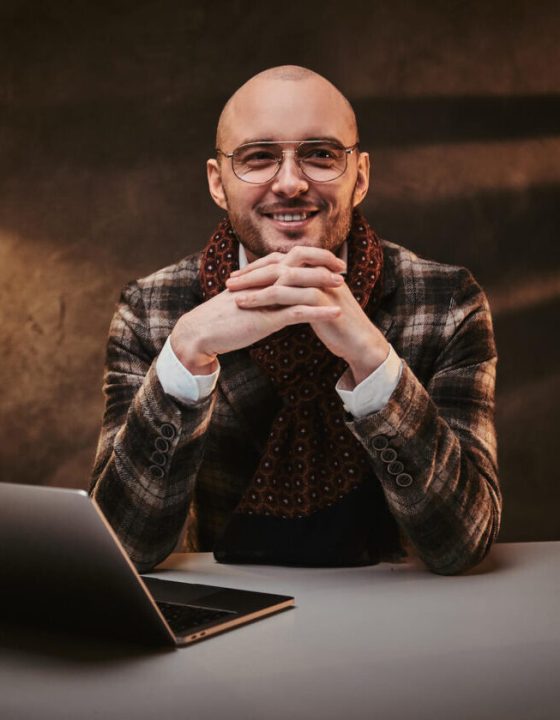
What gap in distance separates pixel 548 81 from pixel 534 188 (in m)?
0.36

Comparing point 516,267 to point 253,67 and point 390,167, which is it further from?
point 253,67

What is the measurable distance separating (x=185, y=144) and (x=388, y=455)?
2113mm

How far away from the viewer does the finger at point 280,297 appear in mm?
1537

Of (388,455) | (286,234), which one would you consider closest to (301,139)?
(286,234)

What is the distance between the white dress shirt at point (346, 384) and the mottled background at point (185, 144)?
1860mm

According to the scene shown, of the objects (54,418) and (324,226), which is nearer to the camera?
(324,226)

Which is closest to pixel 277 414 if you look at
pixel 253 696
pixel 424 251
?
pixel 253 696

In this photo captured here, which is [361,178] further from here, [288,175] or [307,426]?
[307,426]

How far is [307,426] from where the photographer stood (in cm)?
184

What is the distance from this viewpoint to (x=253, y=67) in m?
3.36

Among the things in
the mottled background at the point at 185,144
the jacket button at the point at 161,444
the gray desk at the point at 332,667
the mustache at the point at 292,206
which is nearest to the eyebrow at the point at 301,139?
the mustache at the point at 292,206

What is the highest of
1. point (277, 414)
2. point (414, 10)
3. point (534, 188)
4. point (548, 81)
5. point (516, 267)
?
point (414, 10)

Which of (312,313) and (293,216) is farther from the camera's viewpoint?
(293,216)

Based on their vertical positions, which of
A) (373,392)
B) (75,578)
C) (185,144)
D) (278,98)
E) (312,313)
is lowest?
(75,578)
